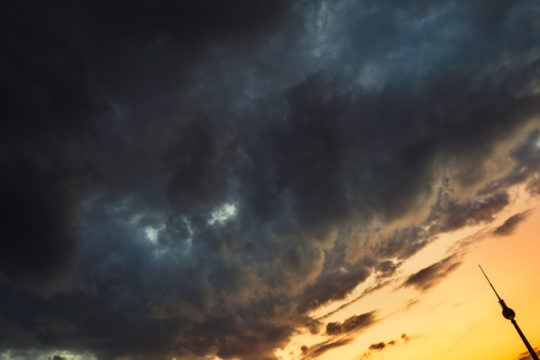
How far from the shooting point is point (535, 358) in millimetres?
63781

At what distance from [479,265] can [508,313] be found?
21.1 metres

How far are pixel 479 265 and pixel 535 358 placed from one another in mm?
31717

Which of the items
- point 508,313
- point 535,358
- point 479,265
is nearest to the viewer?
point 535,358

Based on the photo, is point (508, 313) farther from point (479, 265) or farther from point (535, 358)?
point (479, 265)

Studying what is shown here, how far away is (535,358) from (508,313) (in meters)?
11.0

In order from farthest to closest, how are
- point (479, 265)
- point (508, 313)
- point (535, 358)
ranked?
point (479, 265)
point (508, 313)
point (535, 358)

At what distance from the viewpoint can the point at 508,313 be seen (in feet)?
238

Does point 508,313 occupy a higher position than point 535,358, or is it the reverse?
point 508,313

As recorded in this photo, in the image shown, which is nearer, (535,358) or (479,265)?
(535,358)

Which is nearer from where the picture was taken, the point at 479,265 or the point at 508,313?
the point at 508,313

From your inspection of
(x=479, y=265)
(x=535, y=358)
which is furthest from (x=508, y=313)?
(x=479, y=265)

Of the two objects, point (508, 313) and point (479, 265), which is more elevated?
point (479, 265)

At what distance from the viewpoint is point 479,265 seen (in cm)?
9106

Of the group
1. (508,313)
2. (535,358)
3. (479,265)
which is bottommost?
(535,358)
